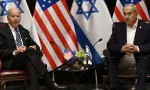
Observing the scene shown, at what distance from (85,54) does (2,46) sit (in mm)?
1392

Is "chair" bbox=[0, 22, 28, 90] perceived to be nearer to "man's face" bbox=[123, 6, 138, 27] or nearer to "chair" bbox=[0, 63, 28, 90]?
"chair" bbox=[0, 63, 28, 90]

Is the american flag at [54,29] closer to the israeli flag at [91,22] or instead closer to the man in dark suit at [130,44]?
the israeli flag at [91,22]

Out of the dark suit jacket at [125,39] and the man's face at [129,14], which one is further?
the man's face at [129,14]

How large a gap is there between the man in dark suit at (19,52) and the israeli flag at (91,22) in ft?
3.83

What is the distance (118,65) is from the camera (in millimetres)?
5641

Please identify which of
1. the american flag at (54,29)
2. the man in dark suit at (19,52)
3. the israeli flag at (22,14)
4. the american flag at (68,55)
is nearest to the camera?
the man in dark suit at (19,52)

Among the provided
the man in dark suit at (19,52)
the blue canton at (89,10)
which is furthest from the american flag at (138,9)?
the man in dark suit at (19,52)

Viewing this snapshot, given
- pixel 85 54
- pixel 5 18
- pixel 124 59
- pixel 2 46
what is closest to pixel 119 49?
pixel 124 59

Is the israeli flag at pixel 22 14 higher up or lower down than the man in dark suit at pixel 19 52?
higher up

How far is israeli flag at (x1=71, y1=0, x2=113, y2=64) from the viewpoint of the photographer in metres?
6.62

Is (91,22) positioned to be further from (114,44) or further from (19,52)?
(19,52)

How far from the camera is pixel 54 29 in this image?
6633 mm

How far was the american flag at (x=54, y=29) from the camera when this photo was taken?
259 inches

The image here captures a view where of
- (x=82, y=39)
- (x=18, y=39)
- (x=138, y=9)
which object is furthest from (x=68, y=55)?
(x=138, y=9)
